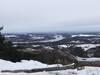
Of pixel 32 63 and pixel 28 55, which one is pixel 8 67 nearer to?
pixel 32 63

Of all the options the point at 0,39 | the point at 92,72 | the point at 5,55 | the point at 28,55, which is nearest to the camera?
the point at 92,72

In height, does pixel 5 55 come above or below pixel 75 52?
above

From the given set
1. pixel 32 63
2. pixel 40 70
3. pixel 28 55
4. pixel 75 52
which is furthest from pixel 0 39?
pixel 75 52

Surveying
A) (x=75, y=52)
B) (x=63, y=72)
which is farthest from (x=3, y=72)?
(x=75, y=52)

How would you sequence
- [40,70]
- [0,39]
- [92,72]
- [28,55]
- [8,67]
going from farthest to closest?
[0,39] < [28,55] < [8,67] < [40,70] < [92,72]

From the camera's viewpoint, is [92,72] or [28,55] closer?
Result: [92,72]

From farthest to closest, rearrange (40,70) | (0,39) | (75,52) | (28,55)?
(75,52) → (0,39) → (28,55) → (40,70)

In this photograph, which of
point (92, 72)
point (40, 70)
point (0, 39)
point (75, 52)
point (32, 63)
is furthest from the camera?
point (75, 52)

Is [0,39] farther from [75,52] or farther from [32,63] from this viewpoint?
[75,52]

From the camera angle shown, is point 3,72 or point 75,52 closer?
point 3,72
